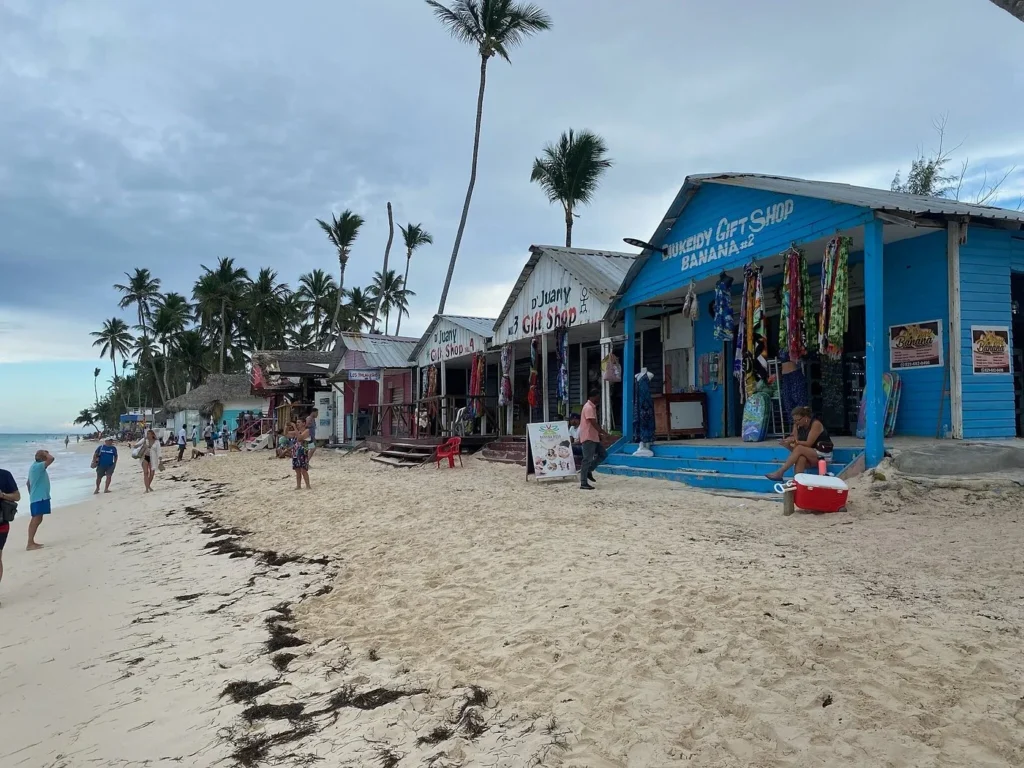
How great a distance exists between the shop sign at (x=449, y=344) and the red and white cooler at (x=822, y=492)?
12002 mm

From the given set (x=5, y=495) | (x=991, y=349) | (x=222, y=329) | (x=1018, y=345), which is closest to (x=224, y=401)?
(x=222, y=329)

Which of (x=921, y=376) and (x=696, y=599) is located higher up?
(x=921, y=376)

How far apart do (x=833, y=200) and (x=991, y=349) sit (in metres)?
2.74

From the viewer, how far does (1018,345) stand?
9289mm

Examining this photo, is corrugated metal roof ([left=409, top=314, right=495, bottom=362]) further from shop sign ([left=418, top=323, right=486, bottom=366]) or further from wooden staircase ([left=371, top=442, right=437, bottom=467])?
wooden staircase ([left=371, top=442, right=437, bottom=467])

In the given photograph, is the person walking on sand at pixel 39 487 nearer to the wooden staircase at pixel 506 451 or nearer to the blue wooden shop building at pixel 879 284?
the wooden staircase at pixel 506 451

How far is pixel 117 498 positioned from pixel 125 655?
1344 centimetres

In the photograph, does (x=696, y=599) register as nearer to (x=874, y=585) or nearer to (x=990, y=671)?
(x=874, y=585)

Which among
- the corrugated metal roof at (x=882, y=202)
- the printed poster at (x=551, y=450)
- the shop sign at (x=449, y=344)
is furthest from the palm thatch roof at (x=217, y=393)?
the corrugated metal roof at (x=882, y=202)

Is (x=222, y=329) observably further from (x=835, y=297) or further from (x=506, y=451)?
(x=835, y=297)

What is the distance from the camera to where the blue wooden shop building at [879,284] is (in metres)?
7.84

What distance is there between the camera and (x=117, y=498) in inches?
637

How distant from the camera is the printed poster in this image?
36.4 ft

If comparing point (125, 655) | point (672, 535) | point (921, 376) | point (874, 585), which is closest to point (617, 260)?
point (921, 376)
